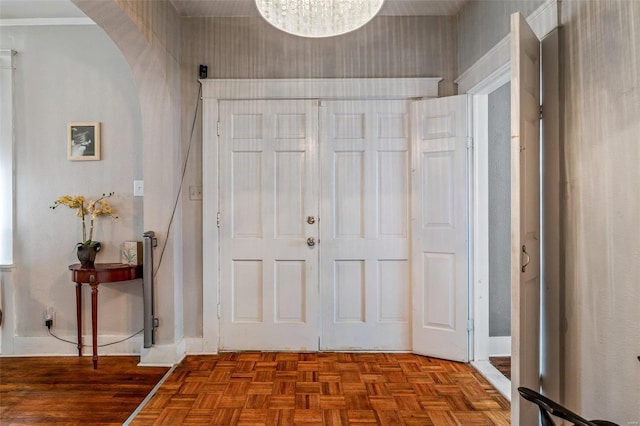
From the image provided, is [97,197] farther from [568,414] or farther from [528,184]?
[568,414]

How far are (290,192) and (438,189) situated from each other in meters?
1.10

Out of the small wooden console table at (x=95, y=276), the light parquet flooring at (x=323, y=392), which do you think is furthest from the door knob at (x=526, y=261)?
the small wooden console table at (x=95, y=276)

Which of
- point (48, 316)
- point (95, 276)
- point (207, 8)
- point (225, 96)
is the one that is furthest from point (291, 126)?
point (48, 316)

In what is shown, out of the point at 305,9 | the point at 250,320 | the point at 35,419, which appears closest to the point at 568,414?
the point at 305,9

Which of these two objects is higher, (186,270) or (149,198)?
(149,198)

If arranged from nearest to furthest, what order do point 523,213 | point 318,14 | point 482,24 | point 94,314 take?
point 318,14, point 523,213, point 482,24, point 94,314

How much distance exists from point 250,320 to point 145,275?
836 millimetres

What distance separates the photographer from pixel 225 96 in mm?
2910

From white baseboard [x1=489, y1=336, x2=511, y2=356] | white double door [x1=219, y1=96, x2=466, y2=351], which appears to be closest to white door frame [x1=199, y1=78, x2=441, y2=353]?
white double door [x1=219, y1=96, x2=466, y2=351]

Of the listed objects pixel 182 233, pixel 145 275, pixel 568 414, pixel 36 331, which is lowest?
Answer: pixel 36 331

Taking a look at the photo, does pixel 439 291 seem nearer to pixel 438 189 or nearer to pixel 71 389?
pixel 438 189

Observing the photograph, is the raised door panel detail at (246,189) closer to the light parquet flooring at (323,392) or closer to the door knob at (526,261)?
the light parquet flooring at (323,392)

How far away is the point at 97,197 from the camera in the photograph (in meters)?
2.91

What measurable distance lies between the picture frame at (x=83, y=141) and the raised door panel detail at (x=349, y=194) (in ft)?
5.99
